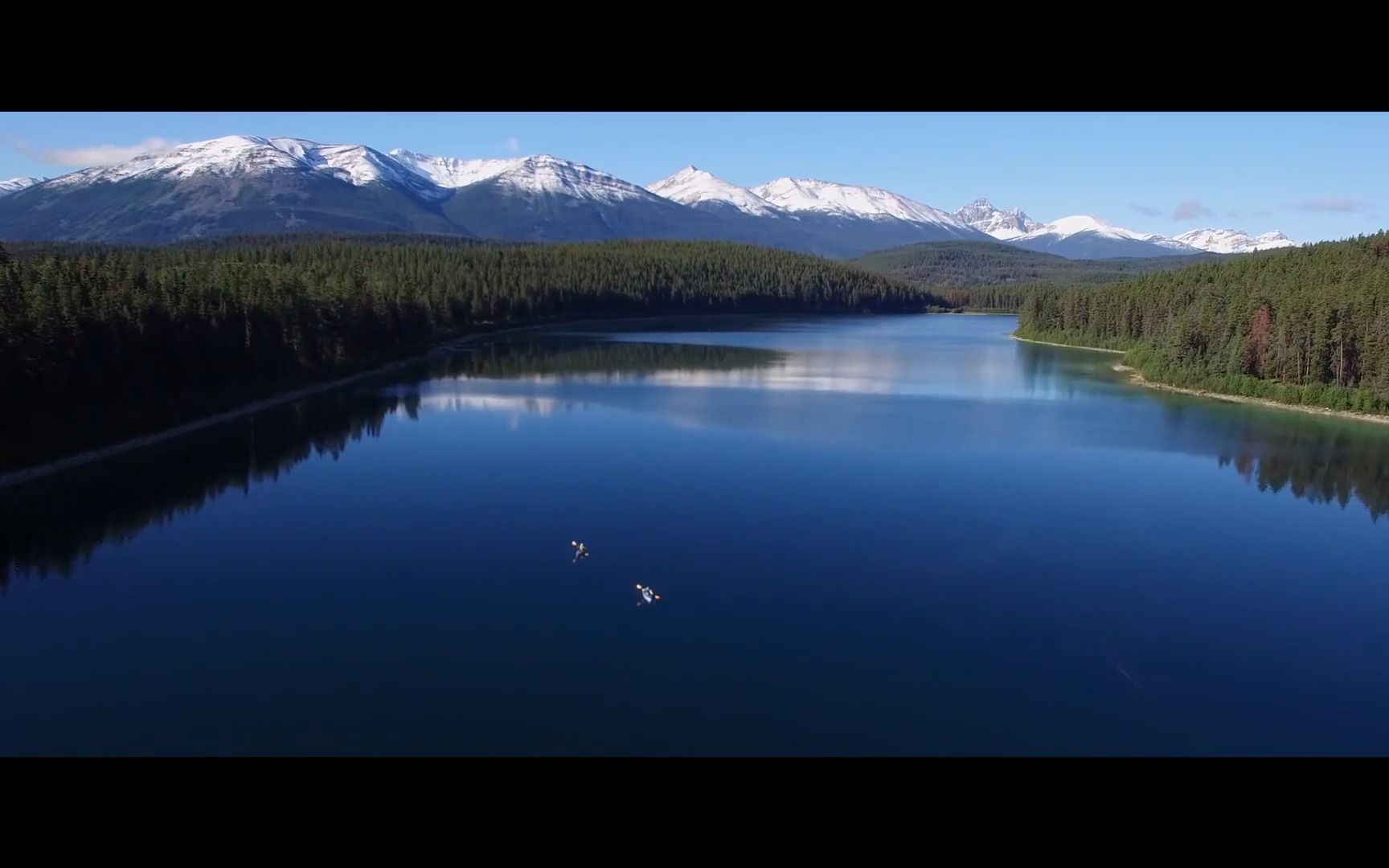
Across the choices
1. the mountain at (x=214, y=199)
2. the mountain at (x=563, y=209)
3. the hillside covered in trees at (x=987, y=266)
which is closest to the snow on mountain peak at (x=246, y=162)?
the mountain at (x=214, y=199)

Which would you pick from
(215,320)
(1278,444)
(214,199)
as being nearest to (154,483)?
(215,320)

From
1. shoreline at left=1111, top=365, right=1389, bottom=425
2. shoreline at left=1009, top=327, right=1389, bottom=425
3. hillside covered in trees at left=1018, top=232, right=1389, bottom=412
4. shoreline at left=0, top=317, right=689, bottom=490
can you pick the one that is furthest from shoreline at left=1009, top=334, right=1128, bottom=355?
shoreline at left=0, top=317, right=689, bottom=490

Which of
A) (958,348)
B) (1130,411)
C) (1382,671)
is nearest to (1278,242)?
(958,348)

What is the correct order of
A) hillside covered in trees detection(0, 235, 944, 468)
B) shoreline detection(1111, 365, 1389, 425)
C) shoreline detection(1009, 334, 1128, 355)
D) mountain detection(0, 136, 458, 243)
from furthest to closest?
mountain detection(0, 136, 458, 243) → shoreline detection(1009, 334, 1128, 355) → shoreline detection(1111, 365, 1389, 425) → hillside covered in trees detection(0, 235, 944, 468)

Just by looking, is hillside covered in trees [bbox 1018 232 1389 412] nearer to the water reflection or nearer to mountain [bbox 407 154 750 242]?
the water reflection

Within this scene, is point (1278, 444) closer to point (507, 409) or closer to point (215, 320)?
point (507, 409)

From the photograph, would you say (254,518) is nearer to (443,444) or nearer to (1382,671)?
(443,444)
